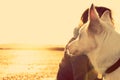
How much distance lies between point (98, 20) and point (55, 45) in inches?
344

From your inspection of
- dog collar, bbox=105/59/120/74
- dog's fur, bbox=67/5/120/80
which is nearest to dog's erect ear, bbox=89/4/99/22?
dog's fur, bbox=67/5/120/80

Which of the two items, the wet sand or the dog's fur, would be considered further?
Answer: the wet sand

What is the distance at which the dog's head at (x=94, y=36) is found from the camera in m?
3.48

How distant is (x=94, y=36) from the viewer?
11.8ft

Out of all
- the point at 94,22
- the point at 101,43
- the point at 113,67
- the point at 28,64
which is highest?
the point at 94,22

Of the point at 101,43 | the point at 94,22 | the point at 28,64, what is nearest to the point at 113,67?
the point at 101,43

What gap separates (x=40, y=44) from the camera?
12.5 metres

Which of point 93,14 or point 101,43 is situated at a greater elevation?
point 93,14

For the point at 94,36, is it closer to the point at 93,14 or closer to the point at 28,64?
the point at 93,14

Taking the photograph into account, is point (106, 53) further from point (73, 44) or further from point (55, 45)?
point (55, 45)

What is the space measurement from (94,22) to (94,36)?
0.56ft

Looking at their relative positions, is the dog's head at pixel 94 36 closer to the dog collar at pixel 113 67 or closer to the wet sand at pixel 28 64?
the dog collar at pixel 113 67

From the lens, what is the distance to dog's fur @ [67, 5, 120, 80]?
11.6ft

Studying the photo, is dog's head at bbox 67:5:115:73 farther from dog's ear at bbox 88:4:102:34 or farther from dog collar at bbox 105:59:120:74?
dog collar at bbox 105:59:120:74
